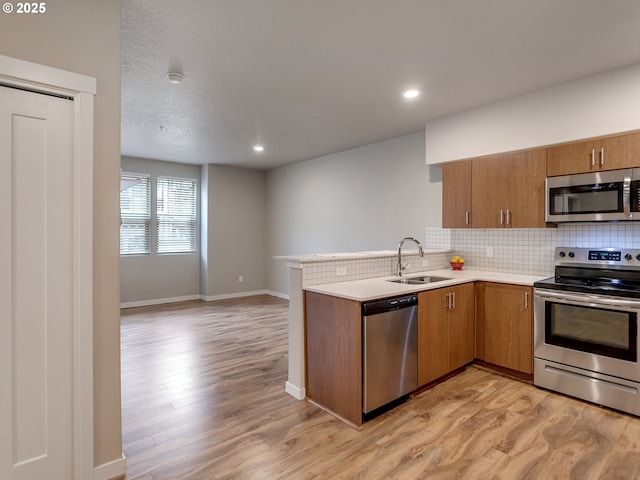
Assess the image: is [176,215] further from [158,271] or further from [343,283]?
[343,283]

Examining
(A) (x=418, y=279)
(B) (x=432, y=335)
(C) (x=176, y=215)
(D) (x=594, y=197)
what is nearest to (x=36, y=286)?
(B) (x=432, y=335)

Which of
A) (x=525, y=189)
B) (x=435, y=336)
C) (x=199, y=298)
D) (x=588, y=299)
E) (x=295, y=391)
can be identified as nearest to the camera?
(x=588, y=299)

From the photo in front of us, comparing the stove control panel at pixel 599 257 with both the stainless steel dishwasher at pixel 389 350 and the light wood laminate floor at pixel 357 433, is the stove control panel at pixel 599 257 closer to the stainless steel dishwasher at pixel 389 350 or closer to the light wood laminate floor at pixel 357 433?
the light wood laminate floor at pixel 357 433

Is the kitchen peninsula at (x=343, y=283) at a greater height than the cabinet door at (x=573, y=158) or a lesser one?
lesser

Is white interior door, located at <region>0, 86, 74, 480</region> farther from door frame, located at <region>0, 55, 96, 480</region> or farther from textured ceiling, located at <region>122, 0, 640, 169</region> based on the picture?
textured ceiling, located at <region>122, 0, 640, 169</region>

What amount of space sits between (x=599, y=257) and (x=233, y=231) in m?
6.04

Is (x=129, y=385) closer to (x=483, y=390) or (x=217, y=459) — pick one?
(x=217, y=459)

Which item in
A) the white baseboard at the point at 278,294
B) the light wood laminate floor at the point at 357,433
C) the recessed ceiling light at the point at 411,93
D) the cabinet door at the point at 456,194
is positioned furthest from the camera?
the white baseboard at the point at 278,294

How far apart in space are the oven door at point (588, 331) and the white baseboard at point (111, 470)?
320 centimetres

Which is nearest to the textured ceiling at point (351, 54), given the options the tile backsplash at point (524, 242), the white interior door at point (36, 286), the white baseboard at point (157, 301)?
the white interior door at point (36, 286)

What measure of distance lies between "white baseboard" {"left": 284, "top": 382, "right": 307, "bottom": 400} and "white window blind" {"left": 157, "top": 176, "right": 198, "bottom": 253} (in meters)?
4.81

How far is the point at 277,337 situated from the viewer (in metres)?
4.57

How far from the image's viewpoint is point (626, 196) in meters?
2.79

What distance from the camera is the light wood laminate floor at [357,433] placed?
6.56ft
